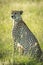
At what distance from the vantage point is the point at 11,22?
411 cm

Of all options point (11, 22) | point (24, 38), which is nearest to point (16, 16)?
point (11, 22)

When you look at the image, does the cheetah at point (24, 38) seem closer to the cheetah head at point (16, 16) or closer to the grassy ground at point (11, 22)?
the cheetah head at point (16, 16)

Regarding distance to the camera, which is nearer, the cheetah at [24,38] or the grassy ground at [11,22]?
the cheetah at [24,38]

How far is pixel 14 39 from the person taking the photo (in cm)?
387

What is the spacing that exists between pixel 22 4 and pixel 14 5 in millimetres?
123

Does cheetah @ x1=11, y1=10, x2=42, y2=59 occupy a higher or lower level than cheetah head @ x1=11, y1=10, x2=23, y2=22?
lower

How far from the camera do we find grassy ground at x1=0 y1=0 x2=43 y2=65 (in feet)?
12.6

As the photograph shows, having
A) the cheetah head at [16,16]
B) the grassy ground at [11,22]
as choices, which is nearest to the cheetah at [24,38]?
the cheetah head at [16,16]

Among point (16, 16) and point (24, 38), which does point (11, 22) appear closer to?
point (16, 16)

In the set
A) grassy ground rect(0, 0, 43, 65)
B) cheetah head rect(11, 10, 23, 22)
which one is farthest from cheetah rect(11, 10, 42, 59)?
grassy ground rect(0, 0, 43, 65)

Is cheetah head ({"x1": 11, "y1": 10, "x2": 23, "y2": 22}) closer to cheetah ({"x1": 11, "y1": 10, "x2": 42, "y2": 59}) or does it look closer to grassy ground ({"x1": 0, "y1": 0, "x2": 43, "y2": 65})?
cheetah ({"x1": 11, "y1": 10, "x2": 42, "y2": 59})

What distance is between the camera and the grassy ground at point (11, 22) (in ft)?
12.6

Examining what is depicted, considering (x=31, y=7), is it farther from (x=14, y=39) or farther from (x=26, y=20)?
(x=14, y=39)

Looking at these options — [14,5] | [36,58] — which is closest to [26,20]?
[14,5]
